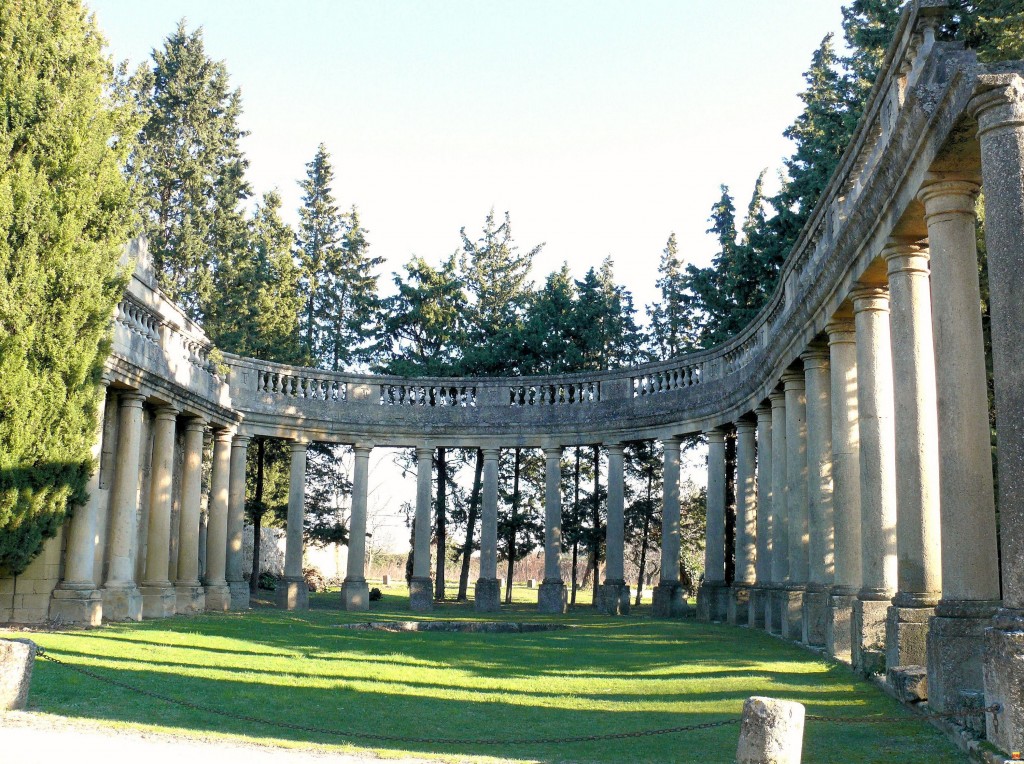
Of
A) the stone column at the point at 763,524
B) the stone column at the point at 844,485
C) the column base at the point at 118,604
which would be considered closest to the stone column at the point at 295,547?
the column base at the point at 118,604

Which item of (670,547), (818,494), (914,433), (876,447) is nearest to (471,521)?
(670,547)

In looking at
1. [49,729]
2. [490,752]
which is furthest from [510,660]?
[49,729]

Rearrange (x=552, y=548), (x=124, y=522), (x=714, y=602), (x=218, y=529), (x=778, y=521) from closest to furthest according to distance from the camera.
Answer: (x=124, y=522) → (x=778, y=521) → (x=714, y=602) → (x=218, y=529) → (x=552, y=548)

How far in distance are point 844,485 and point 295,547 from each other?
2191 cm

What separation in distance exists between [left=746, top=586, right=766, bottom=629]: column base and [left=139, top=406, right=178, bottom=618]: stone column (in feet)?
53.4

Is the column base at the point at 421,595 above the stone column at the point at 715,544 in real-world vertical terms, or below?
Result: below

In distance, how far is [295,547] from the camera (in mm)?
35406

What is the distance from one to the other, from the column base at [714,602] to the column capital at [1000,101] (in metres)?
23.1

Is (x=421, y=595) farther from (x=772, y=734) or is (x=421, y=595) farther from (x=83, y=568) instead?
(x=772, y=734)

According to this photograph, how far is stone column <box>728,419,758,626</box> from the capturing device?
98.7 feet

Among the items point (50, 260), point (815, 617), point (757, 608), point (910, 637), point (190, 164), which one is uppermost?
point (190, 164)

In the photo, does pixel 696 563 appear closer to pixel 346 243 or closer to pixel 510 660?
pixel 346 243

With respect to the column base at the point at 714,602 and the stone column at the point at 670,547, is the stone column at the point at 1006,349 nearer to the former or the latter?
the column base at the point at 714,602

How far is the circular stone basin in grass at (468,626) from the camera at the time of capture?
88.8 feet
